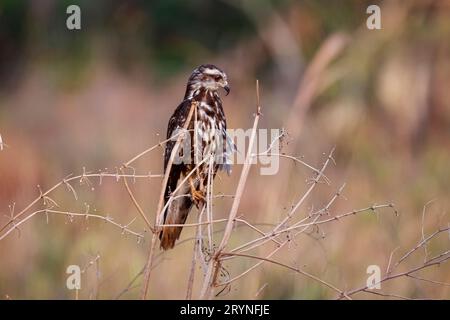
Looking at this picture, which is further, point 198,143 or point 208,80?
point 208,80

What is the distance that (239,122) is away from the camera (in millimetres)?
8789

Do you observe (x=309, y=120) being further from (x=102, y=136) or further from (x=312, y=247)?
(x=312, y=247)

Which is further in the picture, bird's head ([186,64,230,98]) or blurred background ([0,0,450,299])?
blurred background ([0,0,450,299])

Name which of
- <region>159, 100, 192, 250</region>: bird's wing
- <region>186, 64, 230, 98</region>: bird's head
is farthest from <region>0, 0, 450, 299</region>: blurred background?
<region>186, 64, 230, 98</region>: bird's head

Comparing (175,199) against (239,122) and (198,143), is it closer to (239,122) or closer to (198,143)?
(198,143)

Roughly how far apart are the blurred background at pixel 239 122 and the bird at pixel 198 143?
439 mm

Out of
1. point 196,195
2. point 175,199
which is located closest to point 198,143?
point 196,195

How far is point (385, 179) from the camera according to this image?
24.9ft

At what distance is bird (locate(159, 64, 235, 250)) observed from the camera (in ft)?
15.8

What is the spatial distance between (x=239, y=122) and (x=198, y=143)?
403 centimetres

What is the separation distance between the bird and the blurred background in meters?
0.44

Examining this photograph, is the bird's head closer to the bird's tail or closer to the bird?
the bird

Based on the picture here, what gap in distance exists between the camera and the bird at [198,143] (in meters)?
4.82
